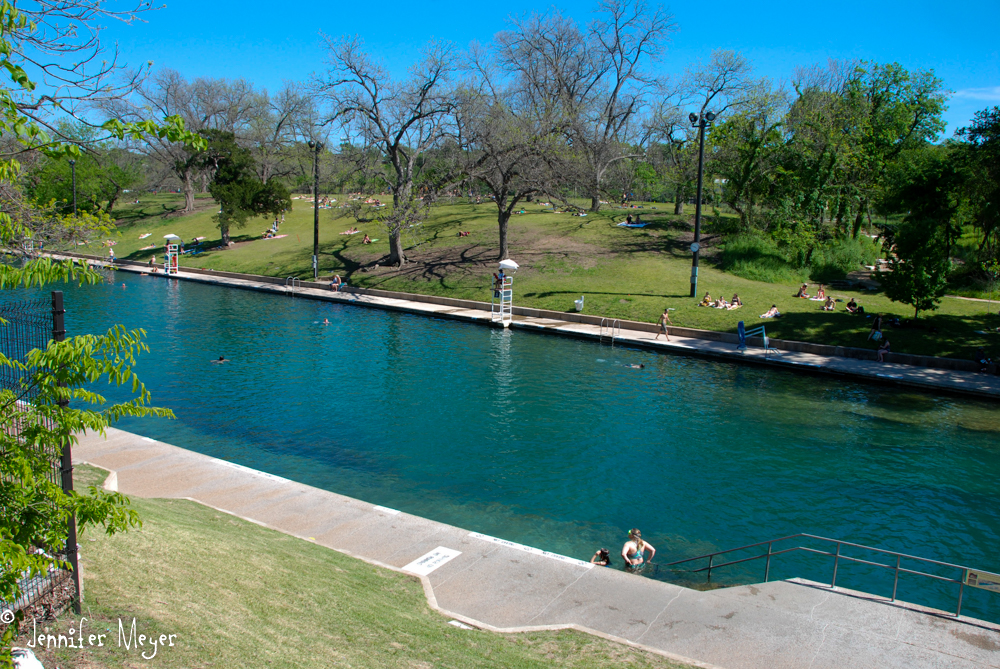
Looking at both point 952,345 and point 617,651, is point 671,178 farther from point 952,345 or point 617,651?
point 617,651

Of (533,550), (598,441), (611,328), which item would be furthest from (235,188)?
(533,550)

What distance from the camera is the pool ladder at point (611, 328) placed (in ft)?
98.2

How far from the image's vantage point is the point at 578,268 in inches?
1591

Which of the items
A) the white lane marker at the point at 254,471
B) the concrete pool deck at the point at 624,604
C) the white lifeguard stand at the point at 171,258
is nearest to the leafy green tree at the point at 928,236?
the concrete pool deck at the point at 624,604

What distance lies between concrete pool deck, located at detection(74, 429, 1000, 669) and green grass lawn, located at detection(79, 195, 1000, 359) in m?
21.3

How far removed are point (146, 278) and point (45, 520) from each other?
48.2 metres

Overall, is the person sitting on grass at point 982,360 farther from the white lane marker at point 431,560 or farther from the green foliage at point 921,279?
the white lane marker at point 431,560

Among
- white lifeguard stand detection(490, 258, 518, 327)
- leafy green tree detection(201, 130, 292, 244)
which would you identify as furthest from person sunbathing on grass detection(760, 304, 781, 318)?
leafy green tree detection(201, 130, 292, 244)

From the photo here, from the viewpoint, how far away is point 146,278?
4762 centimetres

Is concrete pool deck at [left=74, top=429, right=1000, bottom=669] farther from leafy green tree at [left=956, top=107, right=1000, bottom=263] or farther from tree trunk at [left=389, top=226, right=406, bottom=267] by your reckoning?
tree trunk at [left=389, top=226, right=406, bottom=267]

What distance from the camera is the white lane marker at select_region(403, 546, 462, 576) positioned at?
10164mm

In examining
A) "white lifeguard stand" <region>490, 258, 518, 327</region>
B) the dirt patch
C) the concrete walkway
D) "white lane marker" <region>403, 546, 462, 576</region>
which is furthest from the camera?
"white lifeguard stand" <region>490, 258, 518, 327</region>

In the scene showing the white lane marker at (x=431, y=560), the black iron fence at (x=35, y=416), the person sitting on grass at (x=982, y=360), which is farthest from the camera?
the person sitting on grass at (x=982, y=360)
